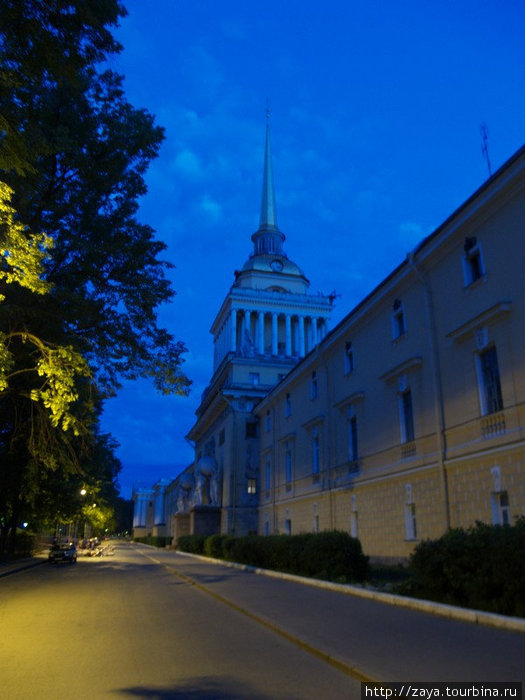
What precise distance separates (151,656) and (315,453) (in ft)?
80.7

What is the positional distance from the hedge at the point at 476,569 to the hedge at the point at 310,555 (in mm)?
4450

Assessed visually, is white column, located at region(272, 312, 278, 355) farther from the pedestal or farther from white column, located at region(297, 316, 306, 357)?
the pedestal

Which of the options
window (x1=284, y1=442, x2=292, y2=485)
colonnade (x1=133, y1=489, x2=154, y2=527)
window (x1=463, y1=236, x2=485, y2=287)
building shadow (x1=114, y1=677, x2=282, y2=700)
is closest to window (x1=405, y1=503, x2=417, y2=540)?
window (x1=463, y1=236, x2=485, y2=287)

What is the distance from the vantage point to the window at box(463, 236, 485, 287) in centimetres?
1756

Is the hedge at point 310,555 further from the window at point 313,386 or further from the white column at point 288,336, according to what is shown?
the white column at point 288,336

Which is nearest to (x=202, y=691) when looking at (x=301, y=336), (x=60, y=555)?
(x=60, y=555)

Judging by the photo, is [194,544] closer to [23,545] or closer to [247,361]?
[23,545]

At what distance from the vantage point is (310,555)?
56.7 ft

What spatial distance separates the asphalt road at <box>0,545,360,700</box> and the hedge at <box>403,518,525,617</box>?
3706mm

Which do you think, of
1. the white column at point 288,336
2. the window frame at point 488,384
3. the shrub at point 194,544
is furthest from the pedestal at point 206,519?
the window frame at point 488,384

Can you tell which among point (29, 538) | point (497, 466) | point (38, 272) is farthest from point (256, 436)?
point (38, 272)

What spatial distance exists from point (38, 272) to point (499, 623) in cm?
1034

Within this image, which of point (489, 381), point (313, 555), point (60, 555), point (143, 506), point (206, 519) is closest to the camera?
point (489, 381)

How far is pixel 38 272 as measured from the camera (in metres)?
11.0
